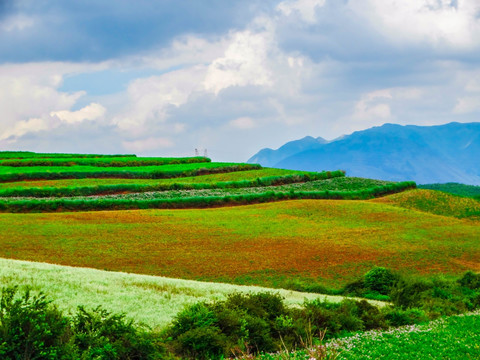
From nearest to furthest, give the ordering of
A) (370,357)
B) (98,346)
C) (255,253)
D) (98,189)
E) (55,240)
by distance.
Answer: (98,346) → (370,357) → (255,253) → (55,240) → (98,189)

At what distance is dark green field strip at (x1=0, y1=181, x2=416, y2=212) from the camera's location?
203ft

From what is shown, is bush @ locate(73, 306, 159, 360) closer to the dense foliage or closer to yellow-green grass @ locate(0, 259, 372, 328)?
the dense foliage

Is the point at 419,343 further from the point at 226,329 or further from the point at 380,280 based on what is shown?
the point at 380,280

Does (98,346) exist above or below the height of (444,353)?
above

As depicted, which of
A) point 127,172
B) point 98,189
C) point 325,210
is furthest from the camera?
point 127,172

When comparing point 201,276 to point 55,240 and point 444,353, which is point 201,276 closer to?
point 55,240

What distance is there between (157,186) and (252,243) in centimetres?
3836

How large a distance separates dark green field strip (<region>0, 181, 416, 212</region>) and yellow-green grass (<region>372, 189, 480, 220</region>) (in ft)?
22.6

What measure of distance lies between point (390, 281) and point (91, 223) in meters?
31.9

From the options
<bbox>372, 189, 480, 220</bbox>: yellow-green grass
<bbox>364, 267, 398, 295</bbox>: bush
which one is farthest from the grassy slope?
<bbox>372, 189, 480, 220</bbox>: yellow-green grass

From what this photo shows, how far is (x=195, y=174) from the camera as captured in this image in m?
100

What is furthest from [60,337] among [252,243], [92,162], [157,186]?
[92,162]

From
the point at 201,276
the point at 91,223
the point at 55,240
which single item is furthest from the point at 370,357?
the point at 91,223

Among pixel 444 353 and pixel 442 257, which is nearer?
pixel 444 353
